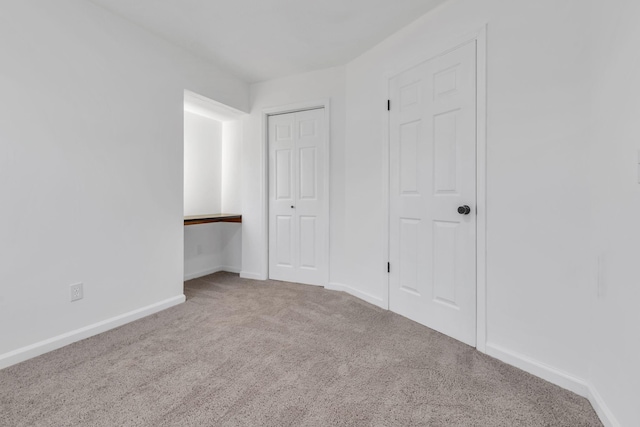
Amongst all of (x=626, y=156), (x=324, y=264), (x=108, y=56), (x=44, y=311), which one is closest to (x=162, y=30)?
(x=108, y=56)

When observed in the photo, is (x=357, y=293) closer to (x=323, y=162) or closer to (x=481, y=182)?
(x=323, y=162)

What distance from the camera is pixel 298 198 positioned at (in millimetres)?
3477

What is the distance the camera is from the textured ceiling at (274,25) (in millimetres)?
2193

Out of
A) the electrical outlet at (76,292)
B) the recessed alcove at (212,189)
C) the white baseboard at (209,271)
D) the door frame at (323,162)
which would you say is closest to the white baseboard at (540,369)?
the door frame at (323,162)

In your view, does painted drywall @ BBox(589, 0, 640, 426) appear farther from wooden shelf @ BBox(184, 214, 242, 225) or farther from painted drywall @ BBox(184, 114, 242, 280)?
painted drywall @ BBox(184, 114, 242, 280)

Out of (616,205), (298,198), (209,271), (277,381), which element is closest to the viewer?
(616,205)

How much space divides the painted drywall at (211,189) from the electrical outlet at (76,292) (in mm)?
1533

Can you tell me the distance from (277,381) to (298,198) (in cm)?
216

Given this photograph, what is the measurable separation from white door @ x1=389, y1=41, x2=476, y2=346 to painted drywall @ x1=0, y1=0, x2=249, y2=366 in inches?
78.4

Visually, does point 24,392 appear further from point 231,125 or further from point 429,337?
point 231,125

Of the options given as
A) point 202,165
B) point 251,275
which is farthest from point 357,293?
point 202,165

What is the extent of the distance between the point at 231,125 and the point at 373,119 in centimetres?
202

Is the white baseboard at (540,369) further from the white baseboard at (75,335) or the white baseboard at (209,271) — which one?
the white baseboard at (209,271)

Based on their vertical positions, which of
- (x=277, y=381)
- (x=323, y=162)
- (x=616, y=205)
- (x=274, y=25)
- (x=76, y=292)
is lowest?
(x=277, y=381)
